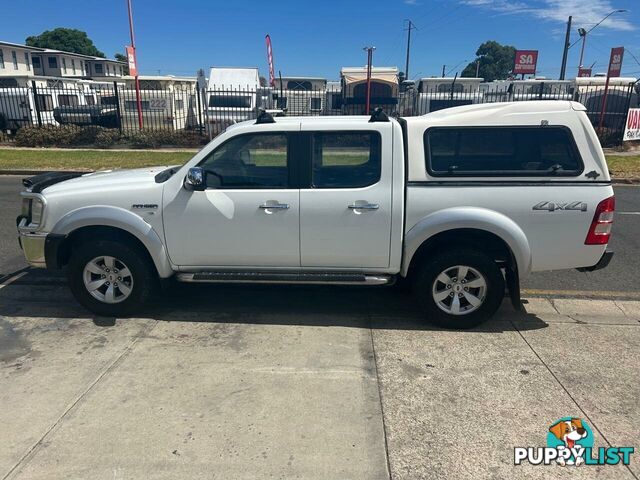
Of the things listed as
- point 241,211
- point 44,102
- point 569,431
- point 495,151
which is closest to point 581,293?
point 495,151

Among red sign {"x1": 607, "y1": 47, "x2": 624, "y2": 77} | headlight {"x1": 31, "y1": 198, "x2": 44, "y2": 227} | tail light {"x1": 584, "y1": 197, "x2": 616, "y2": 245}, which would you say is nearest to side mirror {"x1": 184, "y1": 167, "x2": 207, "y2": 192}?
headlight {"x1": 31, "y1": 198, "x2": 44, "y2": 227}

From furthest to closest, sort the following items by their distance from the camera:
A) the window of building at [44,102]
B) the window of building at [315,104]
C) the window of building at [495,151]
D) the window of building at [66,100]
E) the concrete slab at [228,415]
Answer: the window of building at [66,100] < the window of building at [315,104] < the window of building at [44,102] < the window of building at [495,151] < the concrete slab at [228,415]

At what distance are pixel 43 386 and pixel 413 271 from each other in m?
2.91

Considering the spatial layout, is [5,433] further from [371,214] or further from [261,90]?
[261,90]

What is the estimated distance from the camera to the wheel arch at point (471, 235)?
3.93m

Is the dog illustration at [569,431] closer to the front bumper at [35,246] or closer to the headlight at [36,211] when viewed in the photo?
the front bumper at [35,246]

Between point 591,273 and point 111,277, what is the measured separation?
5249 millimetres

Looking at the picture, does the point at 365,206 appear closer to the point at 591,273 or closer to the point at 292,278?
the point at 292,278

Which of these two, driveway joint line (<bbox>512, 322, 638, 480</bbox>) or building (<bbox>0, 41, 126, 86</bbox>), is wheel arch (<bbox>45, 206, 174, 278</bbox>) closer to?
driveway joint line (<bbox>512, 322, 638, 480</bbox>)

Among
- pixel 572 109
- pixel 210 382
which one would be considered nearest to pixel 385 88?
pixel 572 109

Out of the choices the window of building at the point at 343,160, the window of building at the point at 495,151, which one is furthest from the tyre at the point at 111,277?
the window of building at the point at 495,151

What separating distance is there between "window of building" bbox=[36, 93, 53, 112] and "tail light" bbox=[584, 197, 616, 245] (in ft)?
71.4

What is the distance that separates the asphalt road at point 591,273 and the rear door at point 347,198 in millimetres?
2216

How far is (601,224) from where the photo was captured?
3.92 m
